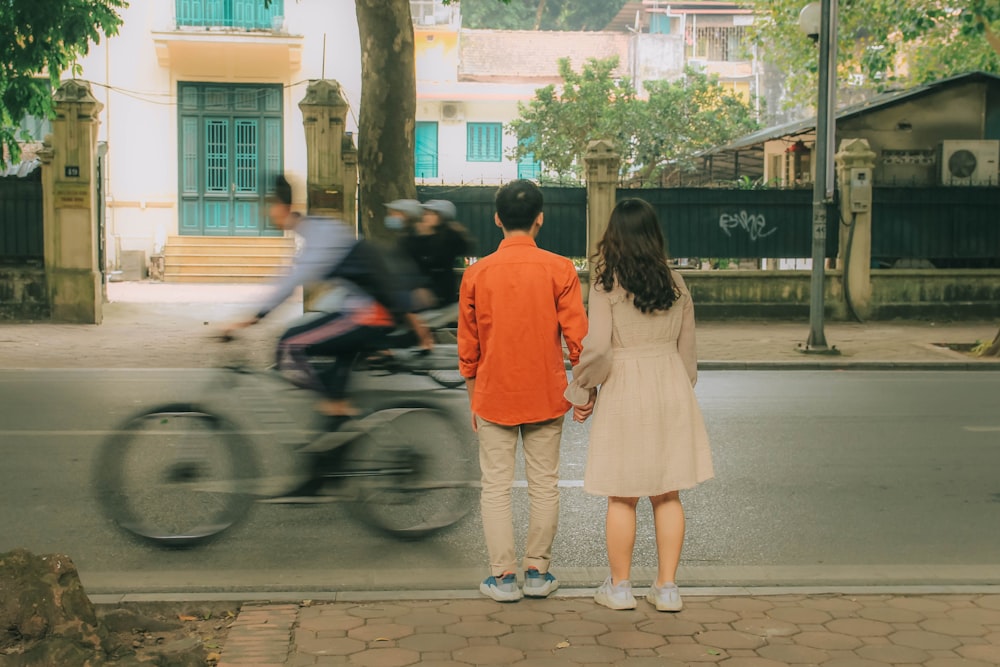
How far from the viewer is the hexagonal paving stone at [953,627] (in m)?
4.84

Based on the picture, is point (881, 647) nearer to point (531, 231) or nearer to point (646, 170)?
point (531, 231)

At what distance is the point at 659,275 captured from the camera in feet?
16.4

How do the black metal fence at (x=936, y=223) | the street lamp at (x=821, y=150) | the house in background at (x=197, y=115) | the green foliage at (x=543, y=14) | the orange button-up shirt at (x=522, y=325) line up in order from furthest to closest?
the green foliage at (x=543, y=14)
the house in background at (x=197, y=115)
the black metal fence at (x=936, y=223)
the street lamp at (x=821, y=150)
the orange button-up shirt at (x=522, y=325)

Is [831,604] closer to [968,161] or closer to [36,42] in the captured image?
[36,42]

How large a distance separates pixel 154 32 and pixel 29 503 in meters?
22.7

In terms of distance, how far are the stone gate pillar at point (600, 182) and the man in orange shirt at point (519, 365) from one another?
14.0 metres

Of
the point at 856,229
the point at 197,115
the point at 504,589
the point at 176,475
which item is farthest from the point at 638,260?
the point at 197,115

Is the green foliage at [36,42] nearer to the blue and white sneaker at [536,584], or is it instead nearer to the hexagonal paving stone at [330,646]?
the blue and white sneaker at [536,584]

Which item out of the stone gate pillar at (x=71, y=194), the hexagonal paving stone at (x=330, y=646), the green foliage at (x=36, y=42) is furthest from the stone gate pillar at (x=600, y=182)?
the hexagonal paving stone at (x=330, y=646)

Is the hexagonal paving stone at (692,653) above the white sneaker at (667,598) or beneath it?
beneath

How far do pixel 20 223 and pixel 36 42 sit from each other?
3187mm

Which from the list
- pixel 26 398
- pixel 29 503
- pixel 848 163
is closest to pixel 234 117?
pixel 848 163

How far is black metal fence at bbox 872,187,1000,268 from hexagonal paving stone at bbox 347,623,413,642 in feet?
56.0

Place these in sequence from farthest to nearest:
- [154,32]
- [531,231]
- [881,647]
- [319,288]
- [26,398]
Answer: [154,32] → [319,288] → [26,398] → [531,231] → [881,647]
